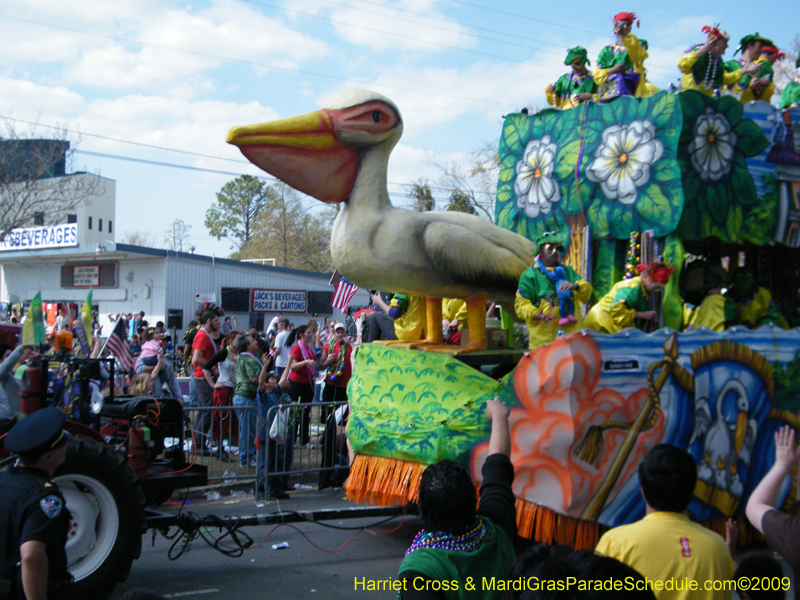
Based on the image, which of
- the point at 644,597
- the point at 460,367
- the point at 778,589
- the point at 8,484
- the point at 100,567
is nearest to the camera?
the point at 644,597

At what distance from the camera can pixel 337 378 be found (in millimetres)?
8258

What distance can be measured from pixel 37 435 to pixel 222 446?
18.0ft

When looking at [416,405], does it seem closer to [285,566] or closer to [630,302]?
[285,566]

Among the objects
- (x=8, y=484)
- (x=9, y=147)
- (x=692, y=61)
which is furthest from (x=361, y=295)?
(x=8, y=484)

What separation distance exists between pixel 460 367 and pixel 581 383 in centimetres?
99

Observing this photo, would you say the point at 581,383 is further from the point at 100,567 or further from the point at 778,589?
the point at 100,567

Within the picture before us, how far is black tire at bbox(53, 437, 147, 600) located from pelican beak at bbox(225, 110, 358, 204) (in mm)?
1999

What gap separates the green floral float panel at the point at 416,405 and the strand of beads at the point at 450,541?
2379mm

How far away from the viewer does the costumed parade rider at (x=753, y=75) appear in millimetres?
5680

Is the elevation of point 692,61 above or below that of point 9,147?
below

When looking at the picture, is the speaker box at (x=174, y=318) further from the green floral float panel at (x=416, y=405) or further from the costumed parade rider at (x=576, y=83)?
the costumed parade rider at (x=576, y=83)

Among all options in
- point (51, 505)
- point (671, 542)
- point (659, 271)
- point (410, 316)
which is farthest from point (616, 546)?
point (410, 316)

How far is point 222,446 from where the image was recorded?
26.5 ft

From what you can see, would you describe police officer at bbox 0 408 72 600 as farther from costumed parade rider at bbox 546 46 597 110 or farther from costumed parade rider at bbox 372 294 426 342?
costumed parade rider at bbox 546 46 597 110
